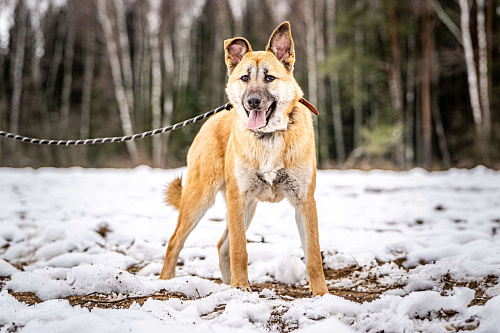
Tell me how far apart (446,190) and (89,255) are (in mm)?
6755

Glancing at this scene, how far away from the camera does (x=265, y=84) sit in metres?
2.93

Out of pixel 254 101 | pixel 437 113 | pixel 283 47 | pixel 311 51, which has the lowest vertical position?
pixel 254 101

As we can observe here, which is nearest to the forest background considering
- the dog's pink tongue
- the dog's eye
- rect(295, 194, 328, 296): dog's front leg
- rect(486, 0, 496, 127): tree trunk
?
rect(486, 0, 496, 127): tree trunk

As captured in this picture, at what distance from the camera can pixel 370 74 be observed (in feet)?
57.8

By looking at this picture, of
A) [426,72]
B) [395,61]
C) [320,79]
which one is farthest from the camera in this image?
[320,79]

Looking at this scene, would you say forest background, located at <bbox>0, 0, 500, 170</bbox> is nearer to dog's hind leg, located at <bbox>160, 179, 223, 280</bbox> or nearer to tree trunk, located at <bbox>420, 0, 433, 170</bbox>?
tree trunk, located at <bbox>420, 0, 433, 170</bbox>

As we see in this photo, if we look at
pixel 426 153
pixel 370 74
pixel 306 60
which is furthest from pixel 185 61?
pixel 426 153

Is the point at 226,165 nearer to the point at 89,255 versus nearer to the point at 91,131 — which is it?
the point at 89,255

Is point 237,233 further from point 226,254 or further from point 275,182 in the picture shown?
point 226,254

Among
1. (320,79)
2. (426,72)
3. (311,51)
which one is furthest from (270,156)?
(320,79)

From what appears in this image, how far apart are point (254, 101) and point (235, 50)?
692mm

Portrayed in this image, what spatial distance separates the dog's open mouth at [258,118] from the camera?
2.83m

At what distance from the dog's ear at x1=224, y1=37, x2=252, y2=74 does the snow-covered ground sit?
72.8 inches

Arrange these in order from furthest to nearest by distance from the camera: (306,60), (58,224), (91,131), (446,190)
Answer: (91,131) → (306,60) → (446,190) → (58,224)
